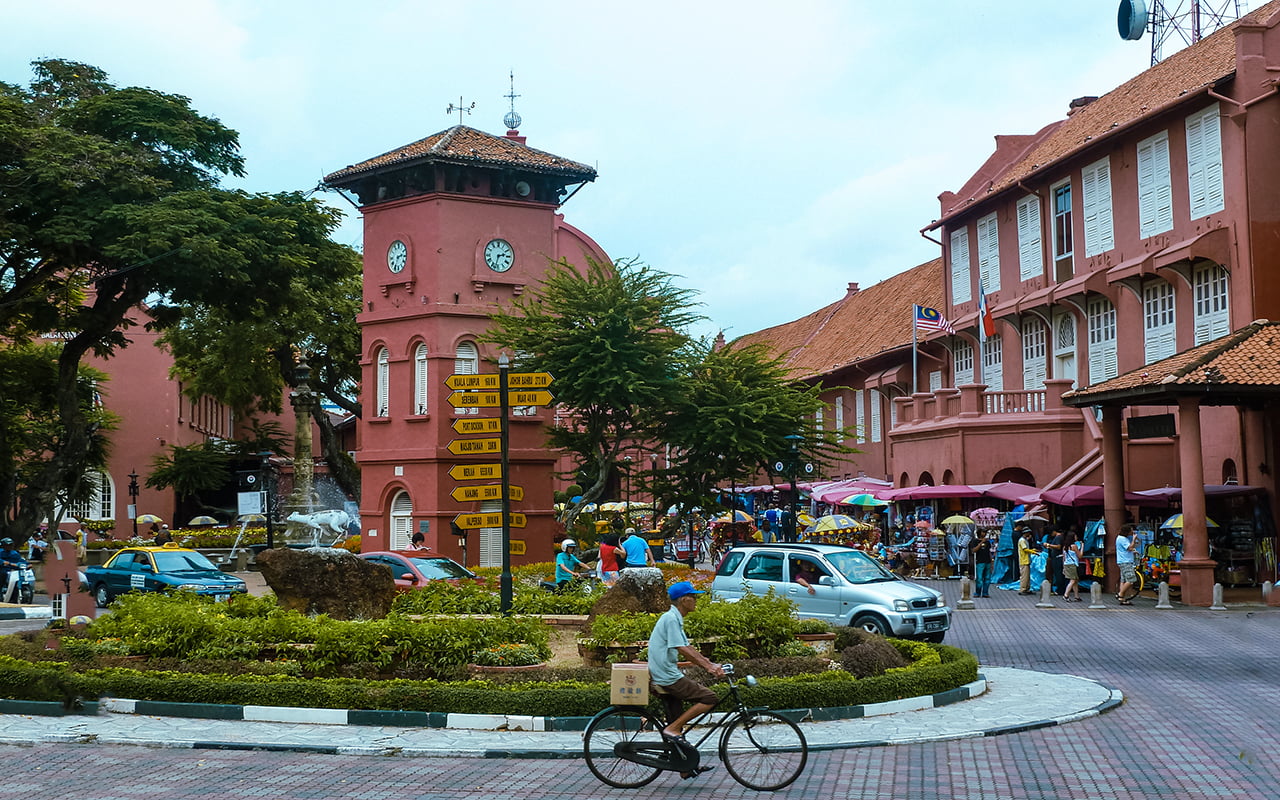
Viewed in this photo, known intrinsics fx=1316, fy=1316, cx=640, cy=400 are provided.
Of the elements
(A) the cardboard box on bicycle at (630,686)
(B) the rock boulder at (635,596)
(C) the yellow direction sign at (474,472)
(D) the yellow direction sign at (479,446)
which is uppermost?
(D) the yellow direction sign at (479,446)

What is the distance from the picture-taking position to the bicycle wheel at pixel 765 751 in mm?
9852

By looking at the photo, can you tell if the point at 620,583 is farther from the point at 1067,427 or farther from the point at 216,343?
the point at 216,343

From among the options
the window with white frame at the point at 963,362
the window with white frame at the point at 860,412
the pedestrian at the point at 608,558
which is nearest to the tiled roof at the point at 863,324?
the window with white frame at the point at 963,362

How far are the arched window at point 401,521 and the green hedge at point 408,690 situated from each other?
2300 centimetres

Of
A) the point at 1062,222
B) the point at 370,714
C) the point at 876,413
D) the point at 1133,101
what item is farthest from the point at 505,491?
the point at 876,413

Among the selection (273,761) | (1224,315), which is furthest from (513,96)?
(273,761)

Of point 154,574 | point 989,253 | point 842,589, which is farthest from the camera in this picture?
point 989,253

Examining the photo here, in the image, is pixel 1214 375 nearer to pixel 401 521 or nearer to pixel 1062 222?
pixel 1062 222

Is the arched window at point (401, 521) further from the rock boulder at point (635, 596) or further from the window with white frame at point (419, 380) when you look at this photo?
the rock boulder at point (635, 596)

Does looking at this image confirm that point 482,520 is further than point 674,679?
Yes

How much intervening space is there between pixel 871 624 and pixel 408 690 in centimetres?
843

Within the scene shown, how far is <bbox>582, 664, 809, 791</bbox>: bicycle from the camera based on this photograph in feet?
32.2

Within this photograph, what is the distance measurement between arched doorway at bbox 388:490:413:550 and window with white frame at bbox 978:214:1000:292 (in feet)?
63.2

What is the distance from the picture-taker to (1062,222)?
3747cm
